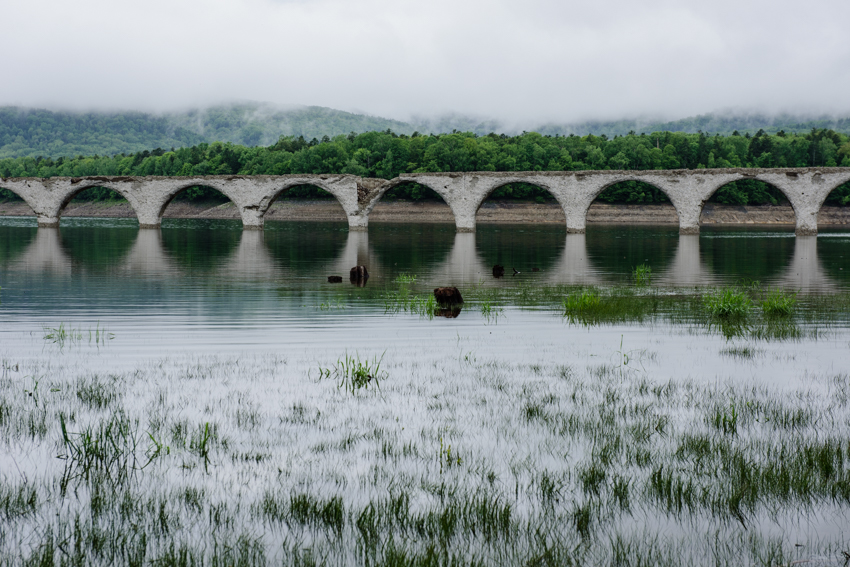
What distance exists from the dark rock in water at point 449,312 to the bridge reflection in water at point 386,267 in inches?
164

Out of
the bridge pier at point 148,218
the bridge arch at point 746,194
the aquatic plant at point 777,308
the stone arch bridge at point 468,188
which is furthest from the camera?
the bridge arch at point 746,194

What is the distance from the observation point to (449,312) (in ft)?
39.1

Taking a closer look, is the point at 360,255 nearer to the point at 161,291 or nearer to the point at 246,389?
the point at 161,291

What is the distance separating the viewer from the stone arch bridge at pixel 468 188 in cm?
4091

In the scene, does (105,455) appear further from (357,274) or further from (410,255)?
(410,255)

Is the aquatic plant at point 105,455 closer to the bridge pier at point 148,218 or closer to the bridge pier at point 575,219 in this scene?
the bridge pier at point 575,219

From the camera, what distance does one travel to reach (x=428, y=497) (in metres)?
4.11

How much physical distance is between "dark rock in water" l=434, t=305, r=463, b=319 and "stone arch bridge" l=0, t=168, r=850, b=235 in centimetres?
3184

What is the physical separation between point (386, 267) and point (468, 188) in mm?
24198

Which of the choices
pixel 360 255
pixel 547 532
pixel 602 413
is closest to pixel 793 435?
pixel 602 413

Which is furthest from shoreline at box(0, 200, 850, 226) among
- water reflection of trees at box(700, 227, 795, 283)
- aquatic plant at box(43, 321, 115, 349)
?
aquatic plant at box(43, 321, 115, 349)

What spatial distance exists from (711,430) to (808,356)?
3.56 metres

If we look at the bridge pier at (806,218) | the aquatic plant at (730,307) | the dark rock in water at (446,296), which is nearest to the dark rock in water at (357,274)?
the dark rock in water at (446,296)

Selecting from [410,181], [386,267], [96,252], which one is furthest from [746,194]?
[96,252]
